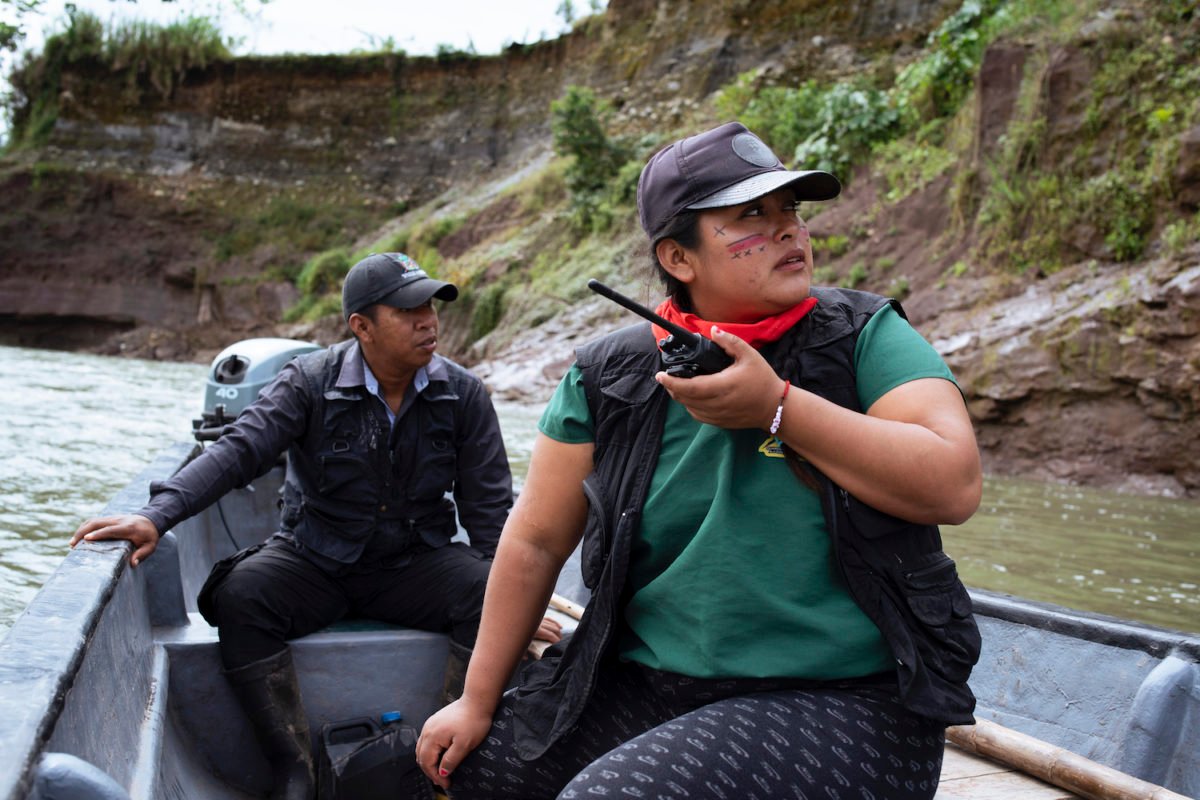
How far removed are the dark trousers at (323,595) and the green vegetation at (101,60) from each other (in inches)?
1297

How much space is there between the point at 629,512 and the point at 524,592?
0.87ft

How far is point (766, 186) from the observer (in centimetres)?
150

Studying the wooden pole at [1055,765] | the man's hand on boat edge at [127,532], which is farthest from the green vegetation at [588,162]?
the wooden pole at [1055,765]

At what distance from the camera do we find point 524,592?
1.72m

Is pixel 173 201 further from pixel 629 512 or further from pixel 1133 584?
pixel 629 512

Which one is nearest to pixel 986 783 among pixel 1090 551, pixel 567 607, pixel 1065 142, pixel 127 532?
pixel 567 607

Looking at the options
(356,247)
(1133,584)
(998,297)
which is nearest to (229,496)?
(1133,584)

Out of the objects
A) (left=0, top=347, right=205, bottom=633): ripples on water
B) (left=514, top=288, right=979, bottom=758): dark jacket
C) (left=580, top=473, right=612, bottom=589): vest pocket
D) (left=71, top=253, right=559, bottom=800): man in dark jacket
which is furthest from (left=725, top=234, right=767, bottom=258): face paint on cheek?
(left=0, top=347, right=205, bottom=633): ripples on water

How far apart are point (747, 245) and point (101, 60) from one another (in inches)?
1405

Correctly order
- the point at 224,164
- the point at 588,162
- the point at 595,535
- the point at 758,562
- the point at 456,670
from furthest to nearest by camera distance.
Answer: the point at 224,164 → the point at 588,162 → the point at 456,670 → the point at 595,535 → the point at 758,562

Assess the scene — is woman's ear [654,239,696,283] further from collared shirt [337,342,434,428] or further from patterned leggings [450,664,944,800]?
collared shirt [337,342,434,428]

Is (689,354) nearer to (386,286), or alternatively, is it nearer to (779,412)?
(779,412)

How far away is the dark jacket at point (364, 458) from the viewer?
9.55 feet

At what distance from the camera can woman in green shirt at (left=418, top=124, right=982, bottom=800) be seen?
1.36m
